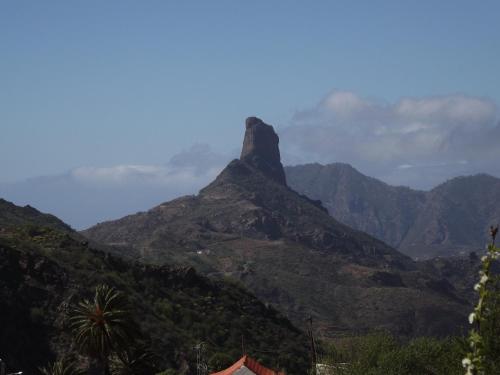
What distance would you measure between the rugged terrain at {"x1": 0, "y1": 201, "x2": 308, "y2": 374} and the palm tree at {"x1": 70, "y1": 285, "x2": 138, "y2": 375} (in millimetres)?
11115

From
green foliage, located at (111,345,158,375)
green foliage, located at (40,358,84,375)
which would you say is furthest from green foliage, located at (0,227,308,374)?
green foliage, located at (40,358,84,375)

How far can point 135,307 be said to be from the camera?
8981 cm

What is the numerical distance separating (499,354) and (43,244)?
69.2m

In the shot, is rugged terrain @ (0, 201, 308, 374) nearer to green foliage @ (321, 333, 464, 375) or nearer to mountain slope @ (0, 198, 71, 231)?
green foliage @ (321, 333, 464, 375)

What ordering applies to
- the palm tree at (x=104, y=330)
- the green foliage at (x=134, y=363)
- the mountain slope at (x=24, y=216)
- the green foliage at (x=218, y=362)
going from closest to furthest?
the palm tree at (x=104, y=330) → the green foliage at (x=134, y=363) → the green foliage at (x=218, y=362) → the mountain slope at (x=24, y=216)

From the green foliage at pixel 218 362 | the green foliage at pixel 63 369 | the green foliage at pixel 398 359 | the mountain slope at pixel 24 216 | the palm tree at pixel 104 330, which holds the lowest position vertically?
the green foliage at pixel 218 362

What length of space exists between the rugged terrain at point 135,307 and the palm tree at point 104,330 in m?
11.1

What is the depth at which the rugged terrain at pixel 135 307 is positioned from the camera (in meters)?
74.9

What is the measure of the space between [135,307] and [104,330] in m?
41.9

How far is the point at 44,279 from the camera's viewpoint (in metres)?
85.3

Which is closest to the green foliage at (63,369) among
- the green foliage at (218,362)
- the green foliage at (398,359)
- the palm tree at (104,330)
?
the palm tree at (104,330)

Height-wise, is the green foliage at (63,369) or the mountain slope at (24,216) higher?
the mountain slope at (24,216)

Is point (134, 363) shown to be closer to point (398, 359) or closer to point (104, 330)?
point (104, 330)

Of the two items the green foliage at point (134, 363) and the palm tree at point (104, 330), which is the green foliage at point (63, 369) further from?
the green foliage at point (134, 363)
